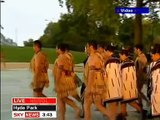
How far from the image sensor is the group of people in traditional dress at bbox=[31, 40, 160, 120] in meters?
9.70

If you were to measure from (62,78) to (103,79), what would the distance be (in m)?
0.85

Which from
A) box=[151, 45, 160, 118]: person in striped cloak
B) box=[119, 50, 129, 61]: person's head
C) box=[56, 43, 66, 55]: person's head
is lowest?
box=[151, 45, 160, 118]: person in striped cloak

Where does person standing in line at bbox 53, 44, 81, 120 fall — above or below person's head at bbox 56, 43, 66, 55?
below

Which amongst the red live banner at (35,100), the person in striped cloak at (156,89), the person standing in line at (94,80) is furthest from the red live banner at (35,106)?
the person standing in line at (94,80)

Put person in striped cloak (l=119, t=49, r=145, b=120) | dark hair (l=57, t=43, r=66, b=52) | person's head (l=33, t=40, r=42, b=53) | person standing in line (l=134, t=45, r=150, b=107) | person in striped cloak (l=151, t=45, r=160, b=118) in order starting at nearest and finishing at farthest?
person in striped cloak (l=151, t=45, r=160, b=118), dark hair (l=57, t=43, r=66, b=52), person in striped cloak (l=119, t=49, r=145, b=120), person's head (l=33, t=40, r=42, b=53), person standing in line (l=134, t=45, r=150, b=107)

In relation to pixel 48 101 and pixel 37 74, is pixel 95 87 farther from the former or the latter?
pixel 48 101

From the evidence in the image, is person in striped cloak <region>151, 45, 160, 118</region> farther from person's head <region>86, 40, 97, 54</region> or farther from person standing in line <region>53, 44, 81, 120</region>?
person standing in line <region>53, 44, 81, 120</region>

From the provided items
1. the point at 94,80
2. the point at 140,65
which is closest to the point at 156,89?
the point at 94,80

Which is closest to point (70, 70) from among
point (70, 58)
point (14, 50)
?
point (70, 58)

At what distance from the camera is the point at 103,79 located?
32.8ft

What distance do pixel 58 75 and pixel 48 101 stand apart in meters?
3.52

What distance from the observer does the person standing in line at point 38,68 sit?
37.0ft

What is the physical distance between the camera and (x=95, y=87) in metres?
9.85

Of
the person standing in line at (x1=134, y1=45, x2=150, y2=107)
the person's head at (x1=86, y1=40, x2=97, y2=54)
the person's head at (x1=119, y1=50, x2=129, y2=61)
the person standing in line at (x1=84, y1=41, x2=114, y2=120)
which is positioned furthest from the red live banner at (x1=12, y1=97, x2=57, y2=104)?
the person standing in line at (x1=134, y1=45, x2=150, y2=107)
